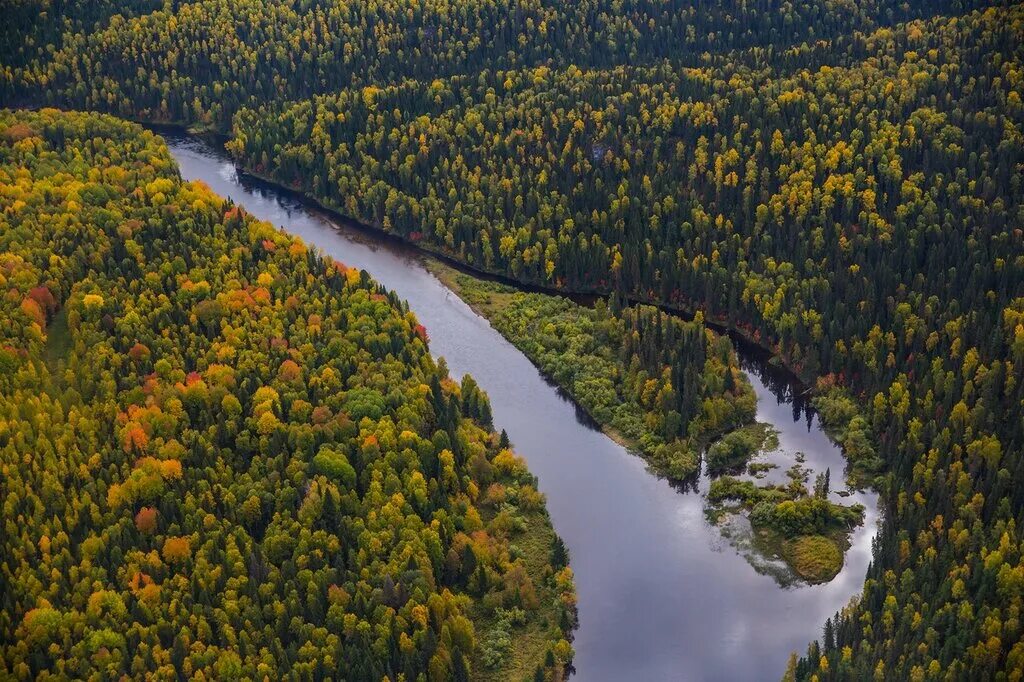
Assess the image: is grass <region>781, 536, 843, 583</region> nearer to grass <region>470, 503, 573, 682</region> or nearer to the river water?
the river water

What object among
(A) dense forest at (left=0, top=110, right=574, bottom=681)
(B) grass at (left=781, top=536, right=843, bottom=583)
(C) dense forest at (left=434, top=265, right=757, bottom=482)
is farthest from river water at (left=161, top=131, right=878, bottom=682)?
(A) dense forest at (left=0, top=110, right=574, bottom=681)

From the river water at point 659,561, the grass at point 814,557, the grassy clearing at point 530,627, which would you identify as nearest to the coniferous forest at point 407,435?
the grassy clearing at point 530,627

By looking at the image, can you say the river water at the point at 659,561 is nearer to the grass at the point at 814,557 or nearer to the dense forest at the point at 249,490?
the grass at the point at 814,557

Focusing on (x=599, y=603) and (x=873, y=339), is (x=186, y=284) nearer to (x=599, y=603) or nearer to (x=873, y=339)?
(x=599, y=603)

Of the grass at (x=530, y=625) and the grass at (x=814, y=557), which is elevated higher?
the grass at (x=814, y=557)

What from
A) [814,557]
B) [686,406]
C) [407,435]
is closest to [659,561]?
[814,557]

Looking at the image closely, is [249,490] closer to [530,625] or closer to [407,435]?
[407,435]
